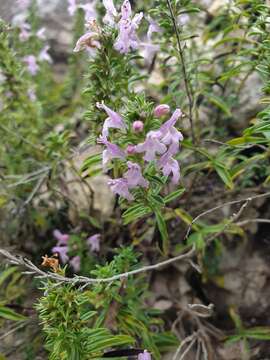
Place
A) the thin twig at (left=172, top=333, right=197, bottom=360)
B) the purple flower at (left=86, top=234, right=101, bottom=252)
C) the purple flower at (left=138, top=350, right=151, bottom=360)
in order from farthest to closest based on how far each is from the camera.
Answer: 1. the purple flower at (left=86, top=234, right=101, bottom=252)
2. the thin twig at (left=172, top=333, right=197, bottom=360)
3. the purple flower at (left=138, top=350, right=151, bottom=360)

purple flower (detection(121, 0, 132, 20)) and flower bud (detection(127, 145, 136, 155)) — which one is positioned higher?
purple flower (detection(121, 0, 132, 20))

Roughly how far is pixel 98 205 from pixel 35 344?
0.90 meters

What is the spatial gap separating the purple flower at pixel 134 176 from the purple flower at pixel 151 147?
0.20 feet

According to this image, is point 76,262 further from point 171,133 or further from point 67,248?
point 171,133

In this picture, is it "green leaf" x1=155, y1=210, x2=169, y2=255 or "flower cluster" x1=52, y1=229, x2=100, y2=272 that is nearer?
"green leaf" x1=155, y1=210, x2=169, y2=255

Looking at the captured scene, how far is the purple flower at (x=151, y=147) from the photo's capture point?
1609 millimetres

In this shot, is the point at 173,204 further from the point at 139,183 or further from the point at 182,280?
the point at 139,183

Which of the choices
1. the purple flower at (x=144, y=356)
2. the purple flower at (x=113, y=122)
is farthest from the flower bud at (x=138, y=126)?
the purple flower at (x=144, y=356)

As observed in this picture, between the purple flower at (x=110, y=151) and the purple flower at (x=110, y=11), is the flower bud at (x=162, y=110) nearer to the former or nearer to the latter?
the purple flower at (x=110, y=151)

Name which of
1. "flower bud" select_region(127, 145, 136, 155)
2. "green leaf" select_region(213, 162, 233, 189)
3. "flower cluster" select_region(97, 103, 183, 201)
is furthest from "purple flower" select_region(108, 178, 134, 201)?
"green leaf" select_region(213, 162, 233, 189)

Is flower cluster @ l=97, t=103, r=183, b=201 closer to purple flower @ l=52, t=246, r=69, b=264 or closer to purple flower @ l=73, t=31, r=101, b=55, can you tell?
purple flower @ l=73, t=31, r=101, b=55

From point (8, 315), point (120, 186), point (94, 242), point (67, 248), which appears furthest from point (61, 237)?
point (120, 186)

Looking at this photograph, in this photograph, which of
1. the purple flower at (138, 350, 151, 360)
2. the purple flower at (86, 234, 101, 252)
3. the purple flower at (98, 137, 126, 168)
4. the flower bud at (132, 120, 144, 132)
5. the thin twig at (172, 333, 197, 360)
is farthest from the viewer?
the purple flower at (86, 234, 101, 252)

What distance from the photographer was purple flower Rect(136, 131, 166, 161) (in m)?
1.61
